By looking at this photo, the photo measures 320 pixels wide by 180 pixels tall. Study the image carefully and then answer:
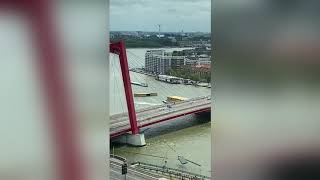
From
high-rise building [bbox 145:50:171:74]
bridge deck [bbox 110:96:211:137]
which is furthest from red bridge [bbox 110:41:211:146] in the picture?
high-rise building [bbox 145:50:171:74]

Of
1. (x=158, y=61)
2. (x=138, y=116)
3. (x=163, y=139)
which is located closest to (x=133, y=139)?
(x=138, y=116)

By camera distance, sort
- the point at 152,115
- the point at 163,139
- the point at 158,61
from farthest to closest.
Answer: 1. the point at 152,115
2. the point at 163,139
3. the point at 158,61

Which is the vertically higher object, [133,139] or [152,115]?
[152,115]

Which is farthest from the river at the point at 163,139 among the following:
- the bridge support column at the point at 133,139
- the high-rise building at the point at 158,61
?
the high-rise building at the point at 158,61

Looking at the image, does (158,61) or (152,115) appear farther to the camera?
(152,115)

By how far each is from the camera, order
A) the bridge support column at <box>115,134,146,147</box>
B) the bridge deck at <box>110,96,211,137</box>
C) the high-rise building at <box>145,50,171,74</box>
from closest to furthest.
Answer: the high-rise building at <box>145,50,171,74</box>, the bridge deck at <box>110,96,211,137</box>, the bridge support column at <box>115,134,146,147</box>

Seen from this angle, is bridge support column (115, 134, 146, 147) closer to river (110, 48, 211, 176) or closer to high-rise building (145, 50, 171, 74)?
river (110, 48, 211, 176)

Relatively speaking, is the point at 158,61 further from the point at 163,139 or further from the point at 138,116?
the point at 138,116
